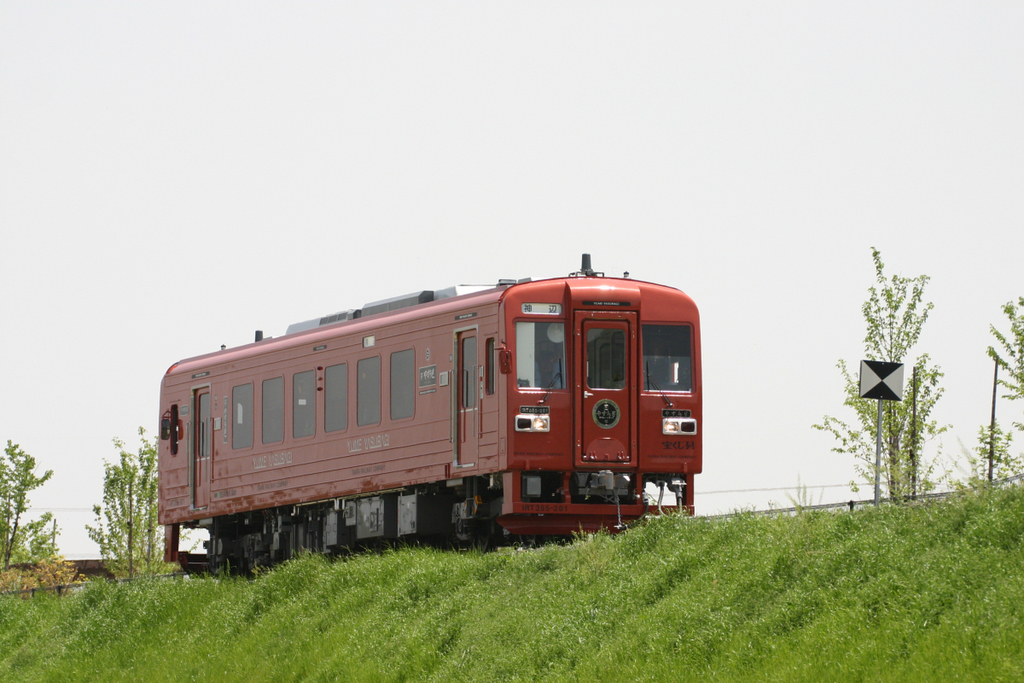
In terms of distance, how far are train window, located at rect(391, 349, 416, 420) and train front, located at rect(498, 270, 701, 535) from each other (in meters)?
2.24

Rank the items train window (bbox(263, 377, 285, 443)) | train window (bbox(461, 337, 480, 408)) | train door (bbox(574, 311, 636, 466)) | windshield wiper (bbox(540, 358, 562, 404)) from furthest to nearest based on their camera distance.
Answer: train window (bbox(263, 377, 285, 443)) → train window (bbox(461, 337, 480, 408)) → train door (bbox(574, 311, 636, 466)) → windshield wiper (bbox(540, 358, 562, 404))

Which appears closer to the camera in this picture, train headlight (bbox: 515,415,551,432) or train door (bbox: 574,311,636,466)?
train headlight (bbox: 515,415,551,432)

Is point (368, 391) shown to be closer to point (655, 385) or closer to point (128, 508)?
point (655, 385)

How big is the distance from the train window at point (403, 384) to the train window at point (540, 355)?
2.19 metres

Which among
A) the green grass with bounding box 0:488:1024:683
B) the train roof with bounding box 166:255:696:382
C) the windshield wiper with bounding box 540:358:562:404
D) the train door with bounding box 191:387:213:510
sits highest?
the train roof with bounding box 166:255:696:382

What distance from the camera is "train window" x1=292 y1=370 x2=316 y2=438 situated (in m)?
21.9

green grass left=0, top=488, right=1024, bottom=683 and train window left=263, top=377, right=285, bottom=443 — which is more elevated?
train window left=263, top=377, right=285, bottom=443

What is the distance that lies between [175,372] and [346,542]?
19.9 feet

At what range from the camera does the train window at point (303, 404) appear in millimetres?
21891

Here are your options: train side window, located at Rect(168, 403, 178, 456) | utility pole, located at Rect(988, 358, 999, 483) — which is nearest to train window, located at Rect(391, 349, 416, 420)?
train side window, located at Rect(168, 403, 178, 456)

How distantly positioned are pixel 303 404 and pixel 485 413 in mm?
4591

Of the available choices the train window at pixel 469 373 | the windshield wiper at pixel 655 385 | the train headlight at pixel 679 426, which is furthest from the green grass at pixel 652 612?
the windshield wiper at pixel 655 385

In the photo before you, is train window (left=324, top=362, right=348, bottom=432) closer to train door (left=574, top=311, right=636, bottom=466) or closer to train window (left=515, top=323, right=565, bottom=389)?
train window (left=515, top=323, right=565, bottom=389)

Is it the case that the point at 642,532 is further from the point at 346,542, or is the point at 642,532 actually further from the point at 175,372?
the point at 175,372
